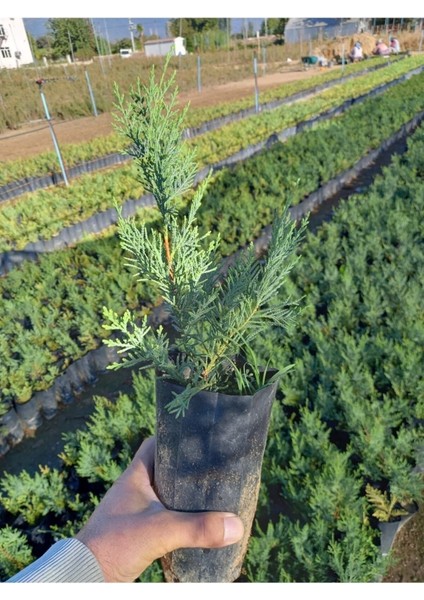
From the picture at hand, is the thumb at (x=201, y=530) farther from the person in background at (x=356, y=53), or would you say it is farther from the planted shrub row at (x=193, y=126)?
the person in background at (x=356, y=53)

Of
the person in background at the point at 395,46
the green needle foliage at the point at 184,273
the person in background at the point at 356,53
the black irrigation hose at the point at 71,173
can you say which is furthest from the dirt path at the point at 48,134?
the person in background at the point at 395,46

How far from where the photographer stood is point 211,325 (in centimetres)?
118

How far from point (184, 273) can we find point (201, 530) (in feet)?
2.73

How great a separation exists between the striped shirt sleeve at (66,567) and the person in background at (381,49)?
1851 inches

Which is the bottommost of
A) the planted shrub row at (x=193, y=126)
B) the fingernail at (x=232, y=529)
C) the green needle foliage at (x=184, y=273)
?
the planted shrub row at (x=193, y=126)

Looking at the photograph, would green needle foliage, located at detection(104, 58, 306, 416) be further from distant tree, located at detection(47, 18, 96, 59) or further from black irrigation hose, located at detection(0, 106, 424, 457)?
distant tree, located at detection(47, 18, 96, 59)

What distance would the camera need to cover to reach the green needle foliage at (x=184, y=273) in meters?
1.04

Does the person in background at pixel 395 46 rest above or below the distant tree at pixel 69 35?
below

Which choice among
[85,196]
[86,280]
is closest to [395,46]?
[85,196]

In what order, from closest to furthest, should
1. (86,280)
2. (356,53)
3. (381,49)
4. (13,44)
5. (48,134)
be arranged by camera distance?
(13,44), (86,280), (48,134), (356,53), (381,49)

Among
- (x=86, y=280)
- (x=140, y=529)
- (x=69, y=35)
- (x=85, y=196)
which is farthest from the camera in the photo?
(x=85, y=196)

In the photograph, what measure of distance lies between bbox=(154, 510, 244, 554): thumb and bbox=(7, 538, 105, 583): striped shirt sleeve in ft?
0.88

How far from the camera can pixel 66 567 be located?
1.37 metres

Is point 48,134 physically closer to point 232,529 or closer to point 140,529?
point 140,529
